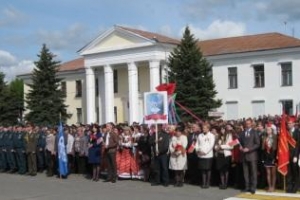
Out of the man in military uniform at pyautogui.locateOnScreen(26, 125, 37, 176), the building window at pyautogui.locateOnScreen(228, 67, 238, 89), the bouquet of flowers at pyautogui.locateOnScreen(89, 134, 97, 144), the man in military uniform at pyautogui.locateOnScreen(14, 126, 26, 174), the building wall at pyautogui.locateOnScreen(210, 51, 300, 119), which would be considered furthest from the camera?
the building window at pyautogui.locateOnScreen(228, 67, 238, 89)

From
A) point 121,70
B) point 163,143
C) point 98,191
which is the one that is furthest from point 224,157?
point 121,70

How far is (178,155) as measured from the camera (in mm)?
16391

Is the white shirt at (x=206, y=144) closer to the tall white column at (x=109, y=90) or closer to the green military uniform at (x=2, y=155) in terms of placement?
the green military uniform at (x=2, y=155)

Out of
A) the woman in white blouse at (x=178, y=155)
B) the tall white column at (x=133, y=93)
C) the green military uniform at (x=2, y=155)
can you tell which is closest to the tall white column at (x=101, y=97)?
the tall white column at (x=133, y=93)

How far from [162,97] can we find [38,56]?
130 feet

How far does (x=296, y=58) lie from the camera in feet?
166

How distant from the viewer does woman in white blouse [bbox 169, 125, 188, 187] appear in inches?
644

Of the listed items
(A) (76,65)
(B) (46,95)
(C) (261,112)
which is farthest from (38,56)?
(C) (261,112)

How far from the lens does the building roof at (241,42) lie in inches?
2062

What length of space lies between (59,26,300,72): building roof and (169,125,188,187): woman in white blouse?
119 feet

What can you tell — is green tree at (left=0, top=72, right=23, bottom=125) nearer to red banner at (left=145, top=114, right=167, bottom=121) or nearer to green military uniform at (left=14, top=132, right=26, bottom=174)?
green military uniform at (left=14, top=132, right=26, bottom=174)

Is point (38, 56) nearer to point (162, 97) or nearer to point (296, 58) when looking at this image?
point (296, 58)

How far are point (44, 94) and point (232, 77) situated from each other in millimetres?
18105

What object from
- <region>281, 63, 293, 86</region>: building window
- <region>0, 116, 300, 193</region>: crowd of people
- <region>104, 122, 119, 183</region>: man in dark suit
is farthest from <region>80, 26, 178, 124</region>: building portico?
<region>104, 122, 119, 183</region>: man in dark suit
